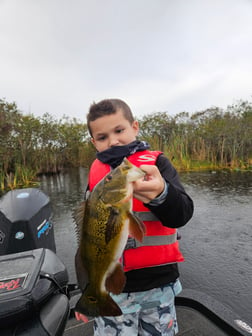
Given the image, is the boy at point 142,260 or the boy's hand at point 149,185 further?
the boy at point 142,260

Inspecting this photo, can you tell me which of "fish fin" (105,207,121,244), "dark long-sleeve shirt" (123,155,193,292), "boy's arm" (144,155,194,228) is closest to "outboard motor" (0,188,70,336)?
"dark long-sleeve shirt" (123,155,193,292)

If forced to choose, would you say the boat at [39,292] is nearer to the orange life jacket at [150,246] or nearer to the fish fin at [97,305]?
the fish fin at [97,305]

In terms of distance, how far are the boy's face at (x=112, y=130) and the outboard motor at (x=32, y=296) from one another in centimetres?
109

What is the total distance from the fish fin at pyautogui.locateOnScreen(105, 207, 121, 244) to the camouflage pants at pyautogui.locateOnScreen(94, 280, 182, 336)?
0.67 m

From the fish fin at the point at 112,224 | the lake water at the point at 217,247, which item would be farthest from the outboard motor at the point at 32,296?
the lake water at the point at 217,247

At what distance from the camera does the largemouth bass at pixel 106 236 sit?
49.0 inches

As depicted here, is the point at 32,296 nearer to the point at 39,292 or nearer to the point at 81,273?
the point at 39,292

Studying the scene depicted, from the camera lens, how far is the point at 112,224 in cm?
127

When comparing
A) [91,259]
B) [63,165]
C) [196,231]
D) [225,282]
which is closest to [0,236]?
[91,259]

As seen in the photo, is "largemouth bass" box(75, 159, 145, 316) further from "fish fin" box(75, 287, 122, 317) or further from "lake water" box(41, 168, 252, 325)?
"lake water" box(41, 168, 252, 325)

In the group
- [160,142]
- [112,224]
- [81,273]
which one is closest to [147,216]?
[112,224]

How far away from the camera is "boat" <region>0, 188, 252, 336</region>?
1.48m

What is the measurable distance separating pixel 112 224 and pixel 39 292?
0.84 m

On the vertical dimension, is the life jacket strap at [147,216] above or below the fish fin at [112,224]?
below
